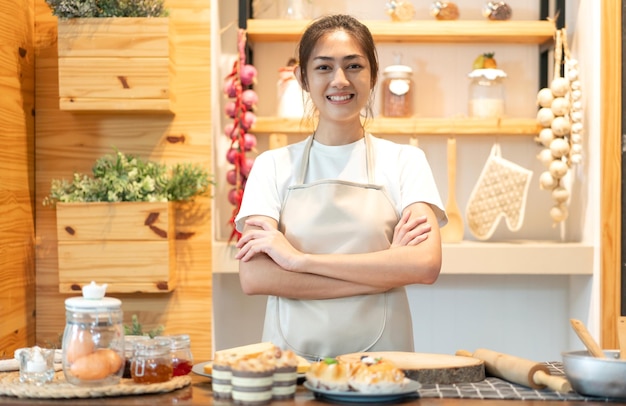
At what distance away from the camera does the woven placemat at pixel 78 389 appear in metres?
1.51

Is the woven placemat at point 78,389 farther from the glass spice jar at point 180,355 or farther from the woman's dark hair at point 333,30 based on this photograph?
the woman's dark hair at point 333,30

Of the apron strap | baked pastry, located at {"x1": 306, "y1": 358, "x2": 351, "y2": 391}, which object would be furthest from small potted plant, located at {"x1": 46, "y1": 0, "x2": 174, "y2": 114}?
baked pastry, located at {"x1": 306, "y1": 358, "x2": 351, "y2": 391}

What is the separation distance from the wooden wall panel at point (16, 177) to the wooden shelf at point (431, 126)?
82cm

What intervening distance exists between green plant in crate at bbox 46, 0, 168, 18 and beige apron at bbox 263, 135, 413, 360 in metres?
1.19

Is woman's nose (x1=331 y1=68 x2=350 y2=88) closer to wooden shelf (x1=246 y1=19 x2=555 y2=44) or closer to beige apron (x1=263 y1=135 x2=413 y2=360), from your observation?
beige apron (x1=263 y1=135 x2=413 y2=360)

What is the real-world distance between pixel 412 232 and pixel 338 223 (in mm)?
178

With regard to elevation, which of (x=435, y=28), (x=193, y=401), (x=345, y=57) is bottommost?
(x=193, y=401)

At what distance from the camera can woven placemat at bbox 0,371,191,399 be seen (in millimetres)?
1510

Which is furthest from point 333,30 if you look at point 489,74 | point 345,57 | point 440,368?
point 489,74

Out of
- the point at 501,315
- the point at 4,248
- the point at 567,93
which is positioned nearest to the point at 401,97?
the point at 567,93

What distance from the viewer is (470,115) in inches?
136

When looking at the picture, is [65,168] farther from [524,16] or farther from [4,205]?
[524,16]

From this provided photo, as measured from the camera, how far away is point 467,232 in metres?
3.62

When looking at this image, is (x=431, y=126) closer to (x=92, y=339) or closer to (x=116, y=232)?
(x=116, y=232)
